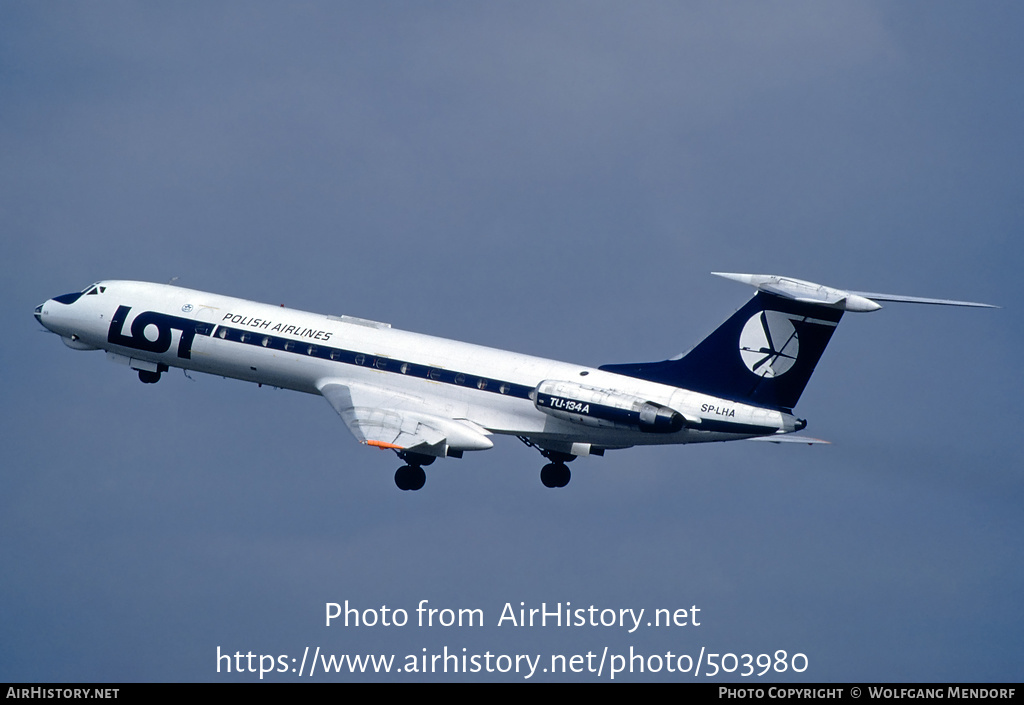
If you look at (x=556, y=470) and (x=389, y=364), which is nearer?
(x=389, y=364)

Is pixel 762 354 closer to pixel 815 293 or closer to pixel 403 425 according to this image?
pixel 815 293

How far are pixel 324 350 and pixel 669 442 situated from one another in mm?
13166

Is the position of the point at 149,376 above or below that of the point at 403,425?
above

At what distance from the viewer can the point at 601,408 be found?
58094 mm

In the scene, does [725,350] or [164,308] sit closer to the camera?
[725,350]

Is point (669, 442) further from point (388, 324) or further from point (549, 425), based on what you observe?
point (388, 324)

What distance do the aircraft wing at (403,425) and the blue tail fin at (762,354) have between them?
7025 millimetres

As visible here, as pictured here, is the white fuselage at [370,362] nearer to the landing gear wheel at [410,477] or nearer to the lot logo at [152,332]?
the lot logo at [152,332]

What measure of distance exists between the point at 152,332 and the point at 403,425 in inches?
482

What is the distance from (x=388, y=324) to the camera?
210ft

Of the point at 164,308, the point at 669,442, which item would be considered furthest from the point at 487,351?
the point at 164,308

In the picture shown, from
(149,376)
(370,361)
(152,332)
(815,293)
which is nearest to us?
(815,293)

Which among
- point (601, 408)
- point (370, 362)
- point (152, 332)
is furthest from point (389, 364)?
point (152, 332)

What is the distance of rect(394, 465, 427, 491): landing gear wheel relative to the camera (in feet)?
200
